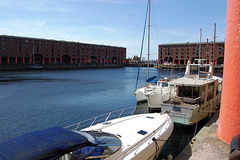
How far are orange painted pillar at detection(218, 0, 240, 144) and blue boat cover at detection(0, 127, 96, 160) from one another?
501 cm

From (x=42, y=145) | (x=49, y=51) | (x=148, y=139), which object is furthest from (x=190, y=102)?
(x=49, y=51)

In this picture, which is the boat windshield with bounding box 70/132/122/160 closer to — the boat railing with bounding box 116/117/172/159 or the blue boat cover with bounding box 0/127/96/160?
the blue boat cover with bounding box 0/127/96/160

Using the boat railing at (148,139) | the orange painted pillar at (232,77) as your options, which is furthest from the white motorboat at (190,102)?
the orange painted pillar at (232,77)

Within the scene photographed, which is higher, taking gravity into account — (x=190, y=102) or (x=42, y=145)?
(x=42, y=145)

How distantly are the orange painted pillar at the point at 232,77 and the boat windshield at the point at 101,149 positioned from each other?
13.2ft

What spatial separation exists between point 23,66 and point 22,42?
1243cm

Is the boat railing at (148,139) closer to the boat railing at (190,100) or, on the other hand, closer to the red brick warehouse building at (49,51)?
the boat railing at (190,100)

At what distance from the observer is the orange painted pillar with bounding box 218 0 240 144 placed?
6078 mm

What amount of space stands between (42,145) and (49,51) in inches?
4182

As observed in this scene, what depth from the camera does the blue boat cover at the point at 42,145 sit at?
412cm

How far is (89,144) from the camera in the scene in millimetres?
5156

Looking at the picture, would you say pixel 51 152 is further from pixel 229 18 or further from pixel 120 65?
pixel 120 65

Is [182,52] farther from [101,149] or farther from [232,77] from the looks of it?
[101,149]

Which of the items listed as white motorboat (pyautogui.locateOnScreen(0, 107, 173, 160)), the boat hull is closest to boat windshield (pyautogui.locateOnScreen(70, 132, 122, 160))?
white motorboat (pyautogui.locateOnScreen(0, 107, 173, 160))
